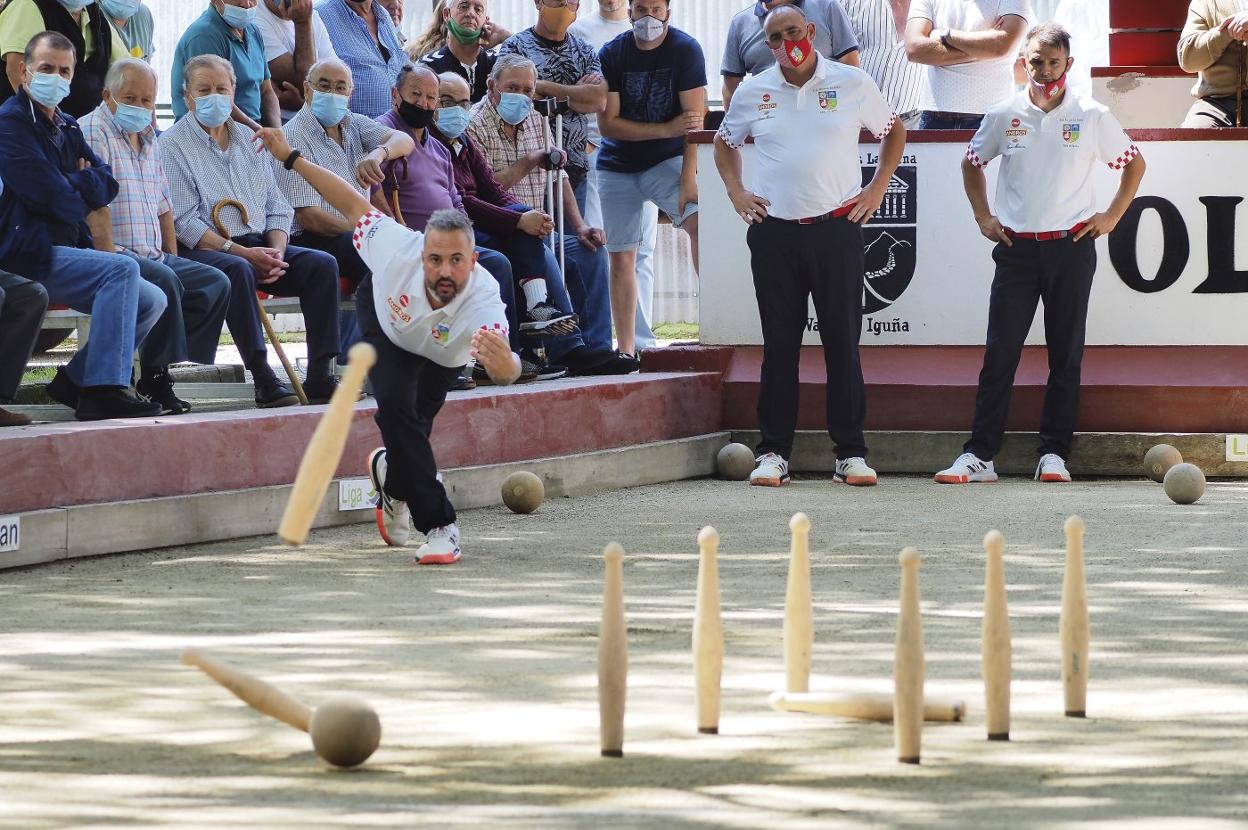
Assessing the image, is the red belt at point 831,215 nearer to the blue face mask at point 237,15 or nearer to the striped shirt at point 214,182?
the striped shirt at point 214,182

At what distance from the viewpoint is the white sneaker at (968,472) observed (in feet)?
36.4

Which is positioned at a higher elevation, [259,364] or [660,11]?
[660,11]

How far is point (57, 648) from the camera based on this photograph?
6148 mm

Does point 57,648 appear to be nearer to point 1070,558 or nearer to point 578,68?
point 1070,558

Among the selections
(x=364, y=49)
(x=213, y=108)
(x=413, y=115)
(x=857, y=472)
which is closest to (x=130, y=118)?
(x=213, y=108)

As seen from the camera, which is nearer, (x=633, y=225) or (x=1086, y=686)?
(x=1086, y=686)

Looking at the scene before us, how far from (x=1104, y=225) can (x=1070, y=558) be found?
20.6 feet

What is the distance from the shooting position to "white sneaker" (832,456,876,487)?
1108 cm

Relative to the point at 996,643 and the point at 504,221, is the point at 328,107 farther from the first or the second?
the point at 996,643

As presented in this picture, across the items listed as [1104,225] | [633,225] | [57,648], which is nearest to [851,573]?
[57,648]

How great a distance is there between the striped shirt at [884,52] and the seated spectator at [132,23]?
15.9 feet

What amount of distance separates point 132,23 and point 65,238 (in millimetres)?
2451

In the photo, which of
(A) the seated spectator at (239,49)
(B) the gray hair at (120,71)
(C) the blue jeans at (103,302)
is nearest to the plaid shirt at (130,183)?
(B) the gray hair at (120,71)

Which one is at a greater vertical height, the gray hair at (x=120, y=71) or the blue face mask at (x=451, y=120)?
the gray hair at (x=120, y=71)
